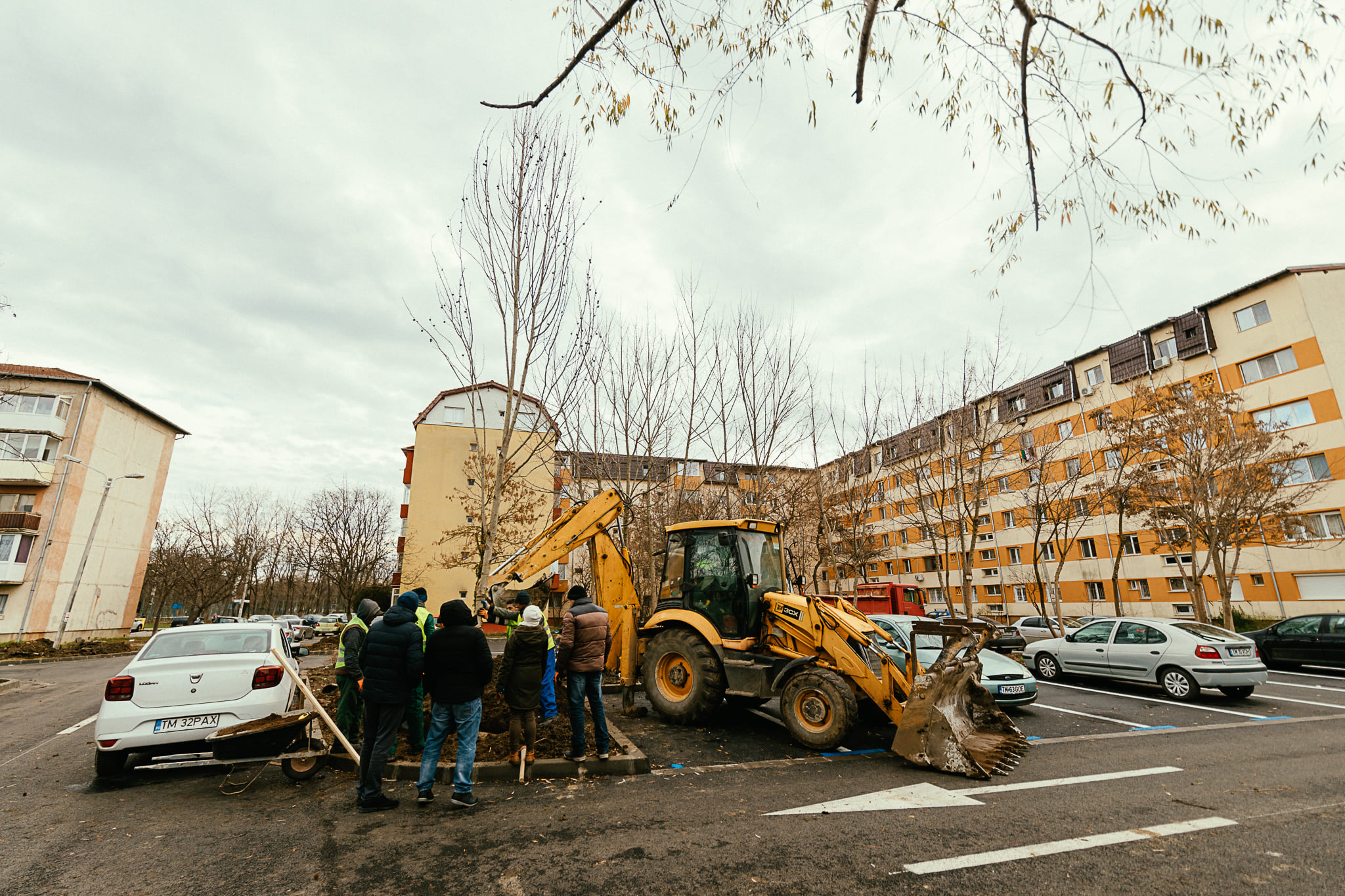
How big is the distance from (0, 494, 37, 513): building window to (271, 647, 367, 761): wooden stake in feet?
129

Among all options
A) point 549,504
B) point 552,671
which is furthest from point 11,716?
point 549,504

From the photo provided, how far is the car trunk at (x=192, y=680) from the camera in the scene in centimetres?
550

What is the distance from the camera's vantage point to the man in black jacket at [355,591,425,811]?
4.87 m

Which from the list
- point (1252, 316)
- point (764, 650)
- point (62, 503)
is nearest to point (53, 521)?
point (62, 503)

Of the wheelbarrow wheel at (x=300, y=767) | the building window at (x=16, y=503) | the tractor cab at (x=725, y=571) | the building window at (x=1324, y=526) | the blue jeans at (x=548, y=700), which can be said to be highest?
the building window at (x=16, y=503)

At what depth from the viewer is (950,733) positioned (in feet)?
20.1

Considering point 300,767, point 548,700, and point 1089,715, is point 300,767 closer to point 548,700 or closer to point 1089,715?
point 548,700

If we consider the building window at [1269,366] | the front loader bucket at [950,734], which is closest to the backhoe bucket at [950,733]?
the front loader bucket at [950,734]

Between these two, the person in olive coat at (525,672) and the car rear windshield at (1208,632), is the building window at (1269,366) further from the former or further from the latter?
the person in olive coat at (525,672)

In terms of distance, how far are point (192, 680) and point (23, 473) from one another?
38706 millimetres

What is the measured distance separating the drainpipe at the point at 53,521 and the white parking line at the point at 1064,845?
37611 mm

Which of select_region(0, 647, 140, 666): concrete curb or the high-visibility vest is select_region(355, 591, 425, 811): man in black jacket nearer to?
the high-visibility vest

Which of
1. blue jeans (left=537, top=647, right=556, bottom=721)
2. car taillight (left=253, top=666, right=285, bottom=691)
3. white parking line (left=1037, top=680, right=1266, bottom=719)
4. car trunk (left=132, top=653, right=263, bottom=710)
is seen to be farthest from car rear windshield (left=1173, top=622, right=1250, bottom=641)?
car trunk (left=132, top=653, right=263, bottom=710)

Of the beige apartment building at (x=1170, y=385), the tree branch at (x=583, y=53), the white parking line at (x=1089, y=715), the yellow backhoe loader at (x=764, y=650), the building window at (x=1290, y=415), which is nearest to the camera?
the tree branch at (x=583, y=53)
